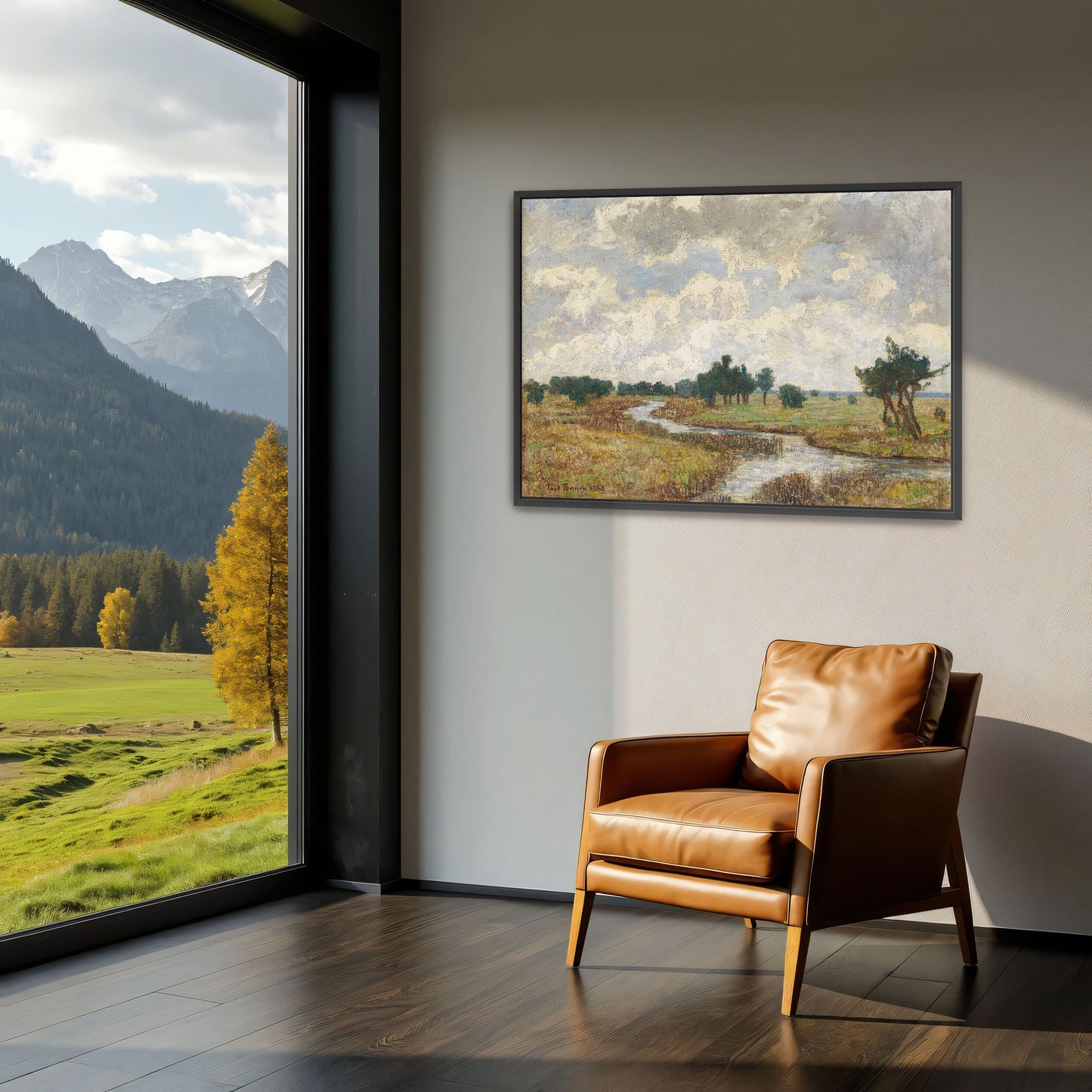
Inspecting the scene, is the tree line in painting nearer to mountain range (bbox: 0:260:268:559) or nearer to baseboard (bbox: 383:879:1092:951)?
mountain range (bbox: 0:260:268:559)

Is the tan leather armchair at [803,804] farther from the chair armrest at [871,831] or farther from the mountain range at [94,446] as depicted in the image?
the mountain range at [94,446]

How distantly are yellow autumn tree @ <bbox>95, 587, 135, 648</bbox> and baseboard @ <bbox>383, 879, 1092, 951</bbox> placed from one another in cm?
123

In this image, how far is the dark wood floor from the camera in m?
2.48

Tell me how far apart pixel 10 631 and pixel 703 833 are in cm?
179

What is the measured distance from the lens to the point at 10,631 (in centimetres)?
→ 310

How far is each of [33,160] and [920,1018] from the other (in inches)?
120

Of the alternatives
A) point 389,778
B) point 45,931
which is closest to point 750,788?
point 389,778

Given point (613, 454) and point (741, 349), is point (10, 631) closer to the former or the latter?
point (613, 454)

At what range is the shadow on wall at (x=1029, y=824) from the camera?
349 centimetres

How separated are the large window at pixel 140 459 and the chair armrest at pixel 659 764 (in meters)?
1.21

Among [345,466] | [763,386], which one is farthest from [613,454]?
[345,466]

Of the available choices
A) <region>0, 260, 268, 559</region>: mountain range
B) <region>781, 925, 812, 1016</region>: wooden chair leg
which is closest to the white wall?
<region>0, 260, 268, 559</region>: mountain range

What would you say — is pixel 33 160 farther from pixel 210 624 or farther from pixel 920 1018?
pixel 920 1018

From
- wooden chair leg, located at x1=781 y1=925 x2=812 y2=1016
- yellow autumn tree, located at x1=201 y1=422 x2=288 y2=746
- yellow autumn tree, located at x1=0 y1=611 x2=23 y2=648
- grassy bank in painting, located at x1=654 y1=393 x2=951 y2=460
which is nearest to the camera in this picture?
wooden chair leg, located at x1=781 y1=925 x2=812 y2=1016
